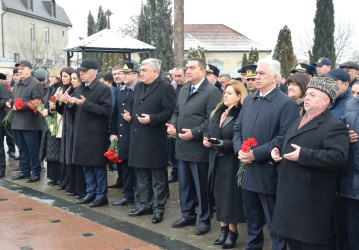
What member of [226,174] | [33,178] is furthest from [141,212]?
A: [33,178]

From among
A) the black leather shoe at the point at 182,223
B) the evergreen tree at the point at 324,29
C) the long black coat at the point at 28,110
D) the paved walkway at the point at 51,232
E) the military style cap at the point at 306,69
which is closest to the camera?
the paved walkway at the point at 51,232

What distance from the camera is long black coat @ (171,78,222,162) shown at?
582 cm

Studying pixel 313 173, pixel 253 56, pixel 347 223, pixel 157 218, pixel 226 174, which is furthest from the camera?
pixel 253 56

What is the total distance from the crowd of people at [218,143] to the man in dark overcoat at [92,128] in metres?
0.02

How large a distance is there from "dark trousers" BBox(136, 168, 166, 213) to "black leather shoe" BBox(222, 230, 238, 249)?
4.61 ft

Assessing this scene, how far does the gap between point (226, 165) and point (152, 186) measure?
1713 mm

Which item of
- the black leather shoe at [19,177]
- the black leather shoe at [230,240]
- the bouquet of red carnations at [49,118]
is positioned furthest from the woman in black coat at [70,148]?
the black leather shoe at [230,240]

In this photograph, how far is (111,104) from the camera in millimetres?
7281

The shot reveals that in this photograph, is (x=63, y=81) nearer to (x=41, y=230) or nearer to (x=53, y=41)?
(x=41, y=230)

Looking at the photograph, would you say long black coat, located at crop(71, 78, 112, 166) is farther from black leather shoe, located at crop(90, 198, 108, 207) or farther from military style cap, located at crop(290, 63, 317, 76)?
military style cap, located at crop(290, 63, 317, 76)

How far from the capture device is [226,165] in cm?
532

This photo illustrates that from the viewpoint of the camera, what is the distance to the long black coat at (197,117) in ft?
19.1

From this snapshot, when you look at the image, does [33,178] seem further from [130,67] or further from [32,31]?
[32,31]

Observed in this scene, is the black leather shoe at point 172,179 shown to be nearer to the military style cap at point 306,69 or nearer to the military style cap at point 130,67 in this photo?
the military style cap at point 130,67
